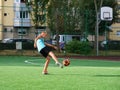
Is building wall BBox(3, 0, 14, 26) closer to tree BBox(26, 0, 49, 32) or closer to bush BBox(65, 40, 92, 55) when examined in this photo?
tree BBox(26, 0, 49, 32)

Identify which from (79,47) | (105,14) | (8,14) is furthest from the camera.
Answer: (8,14)

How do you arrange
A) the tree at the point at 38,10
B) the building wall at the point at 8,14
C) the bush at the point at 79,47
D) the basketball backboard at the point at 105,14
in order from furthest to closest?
the building wall at the point at 8,14, the tree at the point at 38,10, the basketball backboard at the point at 105,14, the bush at the point at 79,47

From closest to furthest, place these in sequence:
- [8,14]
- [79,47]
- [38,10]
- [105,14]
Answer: [79,47]
[105,14]
[38,10]
[8,14]

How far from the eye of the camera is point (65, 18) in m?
45.0

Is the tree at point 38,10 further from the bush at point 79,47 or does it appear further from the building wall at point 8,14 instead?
the building wall at point 8,14

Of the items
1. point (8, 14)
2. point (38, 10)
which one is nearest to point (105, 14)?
point (38, 10)

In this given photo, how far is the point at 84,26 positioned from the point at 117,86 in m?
31.1

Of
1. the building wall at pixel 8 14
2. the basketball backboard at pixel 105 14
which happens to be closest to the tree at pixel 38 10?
the basketball backboard at pixel 105 14

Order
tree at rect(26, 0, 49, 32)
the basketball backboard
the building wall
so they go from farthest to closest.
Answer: the building wall < tree at rect(26, 0, 49, 32) < the basketball backboard

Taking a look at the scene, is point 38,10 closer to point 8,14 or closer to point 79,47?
point 79,47

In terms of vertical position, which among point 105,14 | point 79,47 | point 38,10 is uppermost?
point 38,10

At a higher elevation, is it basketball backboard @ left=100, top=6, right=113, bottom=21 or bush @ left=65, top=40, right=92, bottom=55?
basketball backboard @ left=100, top=6, right=113, bottom=21

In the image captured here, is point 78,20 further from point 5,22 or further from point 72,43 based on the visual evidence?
point 5,22

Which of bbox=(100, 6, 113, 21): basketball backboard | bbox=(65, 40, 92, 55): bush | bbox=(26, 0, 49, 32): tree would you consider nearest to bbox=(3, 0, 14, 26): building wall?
bbox=(26, 0, 49, 32): tree
